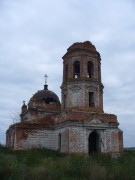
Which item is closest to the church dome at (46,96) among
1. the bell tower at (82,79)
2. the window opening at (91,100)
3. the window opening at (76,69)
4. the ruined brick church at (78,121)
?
the ruined brick church at (78,121)

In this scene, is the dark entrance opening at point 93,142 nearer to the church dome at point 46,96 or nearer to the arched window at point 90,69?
the arched window at point 90,69

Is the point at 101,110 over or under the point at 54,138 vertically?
over

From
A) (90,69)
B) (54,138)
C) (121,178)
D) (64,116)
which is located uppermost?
(90,69)

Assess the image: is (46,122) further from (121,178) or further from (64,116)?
(121,178)

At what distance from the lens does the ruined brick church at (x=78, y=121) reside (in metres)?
20.0

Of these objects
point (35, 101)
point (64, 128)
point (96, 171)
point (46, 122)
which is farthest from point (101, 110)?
point (96, 171)

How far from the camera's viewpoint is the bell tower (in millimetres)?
21141

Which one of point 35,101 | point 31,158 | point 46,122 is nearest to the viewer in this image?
point 31,158

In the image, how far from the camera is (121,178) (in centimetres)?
1218

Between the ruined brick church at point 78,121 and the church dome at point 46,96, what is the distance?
2854 millimetres

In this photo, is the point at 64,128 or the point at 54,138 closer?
the point at 64,128

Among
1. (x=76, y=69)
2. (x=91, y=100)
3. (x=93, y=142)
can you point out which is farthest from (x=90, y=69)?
(x=93, y=142)

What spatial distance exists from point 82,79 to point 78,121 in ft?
10.7

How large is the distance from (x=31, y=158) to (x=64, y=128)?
4515 mm
